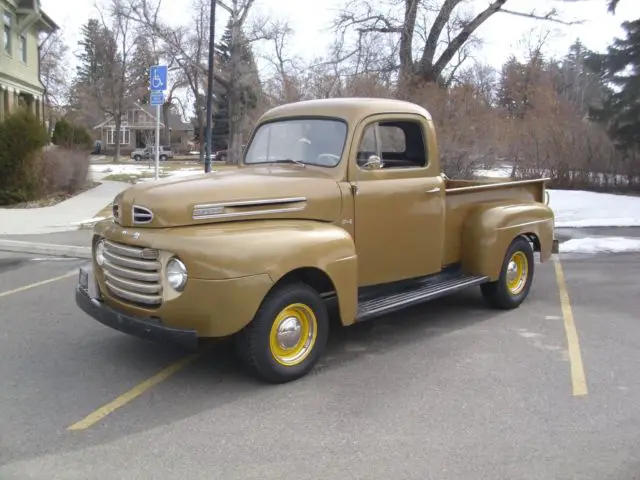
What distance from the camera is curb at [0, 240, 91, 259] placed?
10203 millimetres

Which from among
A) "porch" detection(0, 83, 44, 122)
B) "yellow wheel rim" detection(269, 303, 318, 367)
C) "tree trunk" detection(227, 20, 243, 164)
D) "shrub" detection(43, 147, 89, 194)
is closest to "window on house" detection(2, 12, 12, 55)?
"porch" detection(0, 83, 44, 122)

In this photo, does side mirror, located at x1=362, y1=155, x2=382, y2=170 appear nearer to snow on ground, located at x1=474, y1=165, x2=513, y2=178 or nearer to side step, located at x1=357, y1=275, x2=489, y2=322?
side step, located at x1=357, y1=275, x2=489, y2=322

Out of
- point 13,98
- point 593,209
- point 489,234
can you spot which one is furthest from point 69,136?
point 489,234

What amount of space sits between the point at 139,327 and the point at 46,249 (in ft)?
22.8

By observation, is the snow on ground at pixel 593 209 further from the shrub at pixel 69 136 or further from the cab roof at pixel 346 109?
the shrub at pixel 69 136

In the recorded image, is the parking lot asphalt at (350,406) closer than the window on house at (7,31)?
Yes

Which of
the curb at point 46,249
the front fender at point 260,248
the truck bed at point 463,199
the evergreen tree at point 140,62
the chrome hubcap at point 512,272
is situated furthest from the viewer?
the evergreen tree at point 140,62

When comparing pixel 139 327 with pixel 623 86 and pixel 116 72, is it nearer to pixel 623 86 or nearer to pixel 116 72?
pixel 623 86

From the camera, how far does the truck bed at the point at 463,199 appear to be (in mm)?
6273

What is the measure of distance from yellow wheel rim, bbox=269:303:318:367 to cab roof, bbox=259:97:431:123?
1.78m

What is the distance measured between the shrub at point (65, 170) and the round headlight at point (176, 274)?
46.7 ft

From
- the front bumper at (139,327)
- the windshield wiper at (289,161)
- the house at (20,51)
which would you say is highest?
the house at (20,51)

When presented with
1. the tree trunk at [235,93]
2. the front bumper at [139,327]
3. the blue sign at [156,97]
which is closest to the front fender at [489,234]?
the front bumper at [139,327]

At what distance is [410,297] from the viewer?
559cm
